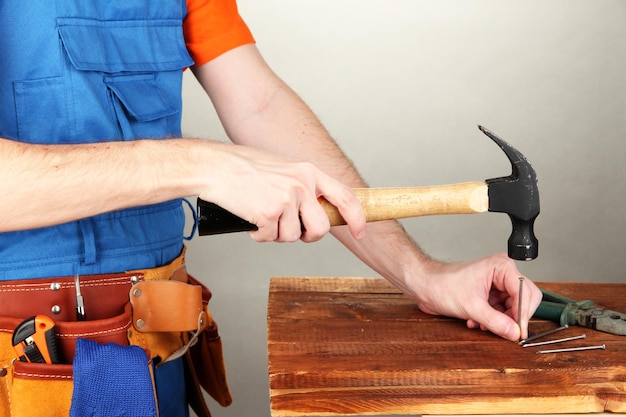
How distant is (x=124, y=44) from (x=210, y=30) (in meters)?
0.27

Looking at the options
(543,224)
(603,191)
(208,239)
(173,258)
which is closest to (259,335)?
(208,239)

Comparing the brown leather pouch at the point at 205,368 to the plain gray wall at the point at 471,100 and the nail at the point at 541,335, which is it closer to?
the nail at the point at 541,335

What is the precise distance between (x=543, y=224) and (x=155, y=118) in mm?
2176

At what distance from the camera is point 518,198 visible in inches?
61.1

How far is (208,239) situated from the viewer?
355 centimetres

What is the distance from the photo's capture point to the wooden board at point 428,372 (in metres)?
1.41

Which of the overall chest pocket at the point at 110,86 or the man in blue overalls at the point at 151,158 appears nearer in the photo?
the man in blue overalls at the point at 151,158

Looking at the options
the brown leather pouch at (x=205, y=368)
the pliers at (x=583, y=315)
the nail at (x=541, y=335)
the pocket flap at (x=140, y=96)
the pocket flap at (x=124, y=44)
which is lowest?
the brown leather pouch at (x=205, y=368)

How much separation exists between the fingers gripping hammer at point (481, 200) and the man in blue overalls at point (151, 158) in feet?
0.25

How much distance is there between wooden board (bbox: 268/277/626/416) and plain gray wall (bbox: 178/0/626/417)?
5.92 ft

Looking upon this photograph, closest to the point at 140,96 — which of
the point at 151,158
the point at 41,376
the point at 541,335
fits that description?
the point at 151,158

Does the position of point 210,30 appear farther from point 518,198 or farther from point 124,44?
point 518,198

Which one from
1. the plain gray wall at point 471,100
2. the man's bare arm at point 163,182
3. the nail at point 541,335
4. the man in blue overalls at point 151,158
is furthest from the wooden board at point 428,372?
the plain gray wall at point 471,100

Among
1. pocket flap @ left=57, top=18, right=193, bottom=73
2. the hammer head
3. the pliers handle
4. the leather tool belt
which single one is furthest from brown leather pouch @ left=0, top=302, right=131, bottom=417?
the pliers handle
